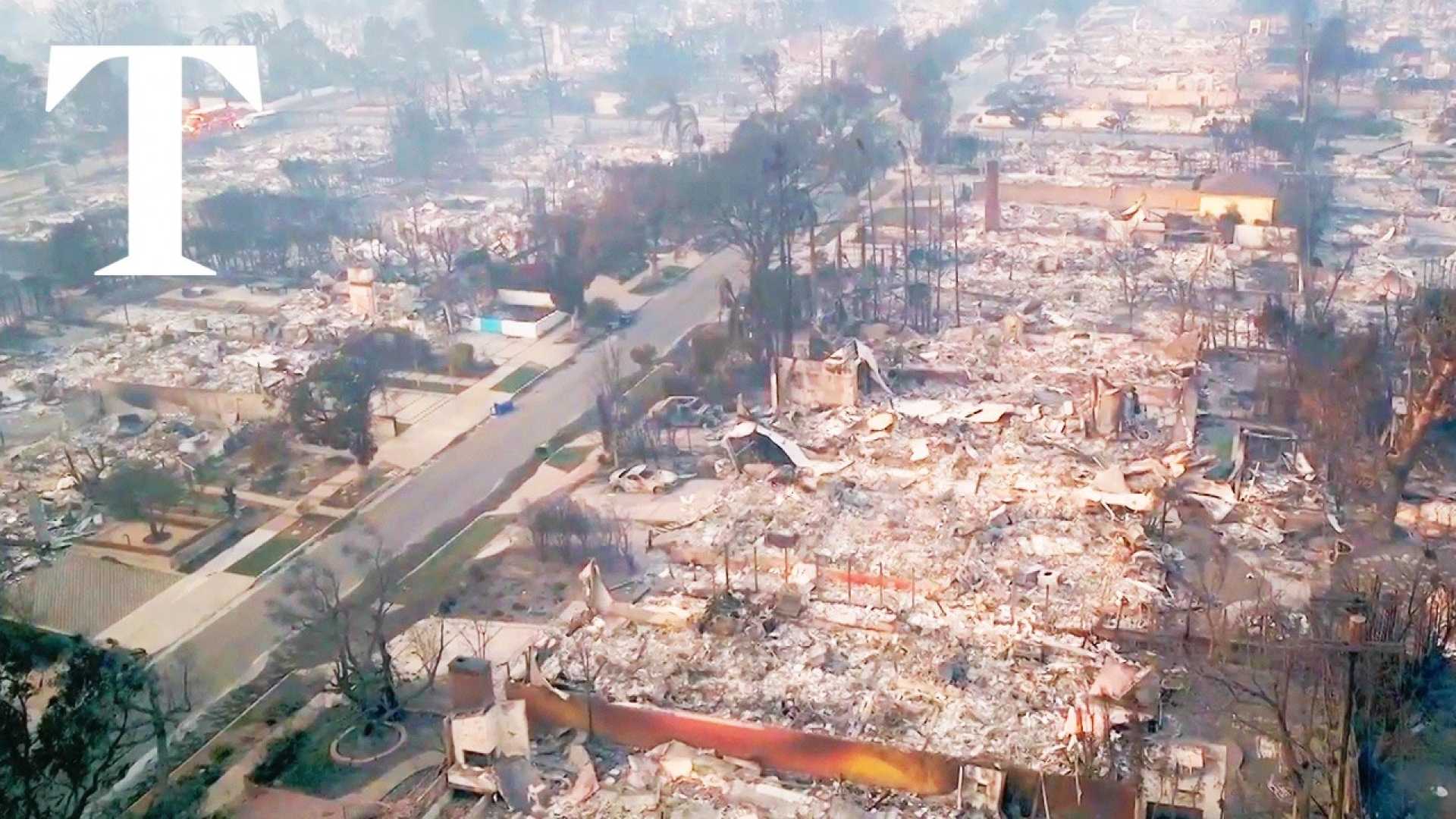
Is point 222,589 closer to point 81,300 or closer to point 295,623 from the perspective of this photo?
point 295,623

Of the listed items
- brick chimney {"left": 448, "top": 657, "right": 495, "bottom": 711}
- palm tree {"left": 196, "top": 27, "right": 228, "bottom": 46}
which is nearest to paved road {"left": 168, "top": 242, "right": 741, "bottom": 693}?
brick chimney {"left": 448, "top": 657, "right": 495, "bottom": 711}

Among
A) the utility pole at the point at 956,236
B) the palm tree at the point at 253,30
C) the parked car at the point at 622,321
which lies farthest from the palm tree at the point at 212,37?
the parked car at the point at 622,321

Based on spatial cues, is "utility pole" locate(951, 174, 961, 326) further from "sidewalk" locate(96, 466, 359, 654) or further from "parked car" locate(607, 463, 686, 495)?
"sidewalk" locate(96, 466, 359, 654)

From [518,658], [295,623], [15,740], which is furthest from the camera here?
[295,623]

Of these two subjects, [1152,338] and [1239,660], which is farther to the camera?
[1152,338]

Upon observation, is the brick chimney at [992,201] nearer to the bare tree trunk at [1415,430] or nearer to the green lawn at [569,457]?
the green lawn at [569,457]

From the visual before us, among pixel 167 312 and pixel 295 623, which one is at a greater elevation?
pixel 167 312

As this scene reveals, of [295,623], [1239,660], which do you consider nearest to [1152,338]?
[1239,660]
